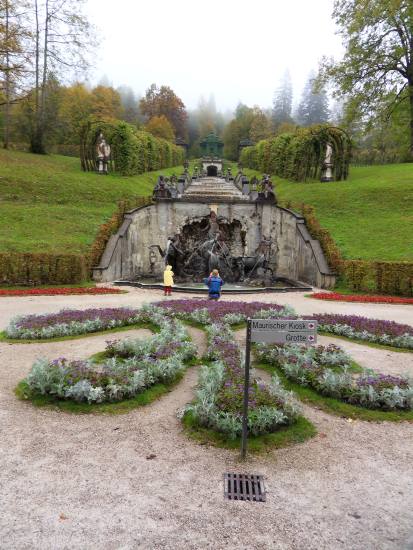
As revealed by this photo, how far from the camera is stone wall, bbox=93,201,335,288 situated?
22859 millimetres

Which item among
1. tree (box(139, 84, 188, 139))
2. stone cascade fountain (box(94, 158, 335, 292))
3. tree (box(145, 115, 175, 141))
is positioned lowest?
stone cascade fountain (box(94, 158, 335, 292))

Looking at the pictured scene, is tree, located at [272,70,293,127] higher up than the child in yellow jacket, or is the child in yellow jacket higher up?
tree, located at [272,70,293,127]

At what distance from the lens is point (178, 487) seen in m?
4.29

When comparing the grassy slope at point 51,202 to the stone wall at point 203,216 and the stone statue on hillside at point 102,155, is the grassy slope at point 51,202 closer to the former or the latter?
the stone statue on hillside at point 102,155

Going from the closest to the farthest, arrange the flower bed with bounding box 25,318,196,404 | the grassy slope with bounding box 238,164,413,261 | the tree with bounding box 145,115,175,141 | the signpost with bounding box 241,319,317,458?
1. the signpost with bounding box 241,319,317,458
2. the flower bed with bounding box 25,318,196,404
3. the grassy slope with bounding box 238,164,413,261
4. the tree with bounding box 145,115,175,141

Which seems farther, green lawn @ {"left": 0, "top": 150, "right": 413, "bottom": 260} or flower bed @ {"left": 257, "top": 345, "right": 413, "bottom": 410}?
green lawn @ {"left": 0, "top": 150, "right": 413, "bottom": 260}

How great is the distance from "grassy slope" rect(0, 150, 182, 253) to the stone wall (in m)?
2.32

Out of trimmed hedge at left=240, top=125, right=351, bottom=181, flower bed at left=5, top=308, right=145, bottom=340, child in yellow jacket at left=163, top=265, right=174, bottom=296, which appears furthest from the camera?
trimmed hedge at left=240, top=125, right=351, bottom=181

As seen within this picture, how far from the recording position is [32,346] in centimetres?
926

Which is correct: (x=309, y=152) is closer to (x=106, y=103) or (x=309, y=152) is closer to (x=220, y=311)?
(x=220, y=311)

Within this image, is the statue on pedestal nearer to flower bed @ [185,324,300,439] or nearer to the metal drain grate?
flower bed @ [185,324,300,439]

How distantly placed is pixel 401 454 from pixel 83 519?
400 centimetres

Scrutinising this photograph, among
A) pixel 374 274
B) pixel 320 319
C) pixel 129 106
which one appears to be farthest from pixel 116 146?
pixel 129 106

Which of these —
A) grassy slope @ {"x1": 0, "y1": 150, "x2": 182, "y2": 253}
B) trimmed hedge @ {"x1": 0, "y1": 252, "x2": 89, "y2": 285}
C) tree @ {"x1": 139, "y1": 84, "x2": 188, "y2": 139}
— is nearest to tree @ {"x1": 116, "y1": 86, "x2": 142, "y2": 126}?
tree @ {"x1": 139, "y1": 84, "x2": 188, "y2": 139}
